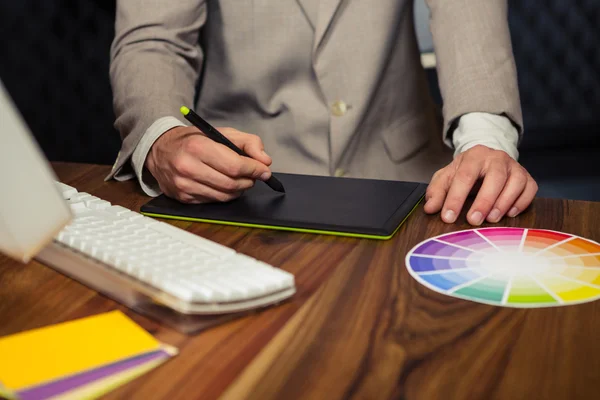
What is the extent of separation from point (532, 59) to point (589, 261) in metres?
1.53

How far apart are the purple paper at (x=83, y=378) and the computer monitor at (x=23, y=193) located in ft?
0.32

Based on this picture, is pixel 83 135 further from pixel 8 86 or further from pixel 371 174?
pixel 371 174

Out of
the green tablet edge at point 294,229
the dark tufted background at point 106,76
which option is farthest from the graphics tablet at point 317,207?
the dark tufted background at point 106,76

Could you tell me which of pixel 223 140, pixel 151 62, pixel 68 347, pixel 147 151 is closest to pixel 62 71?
pixel 151 62

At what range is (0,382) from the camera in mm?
490

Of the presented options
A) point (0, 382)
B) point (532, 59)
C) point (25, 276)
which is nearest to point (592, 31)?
point (532, 59)

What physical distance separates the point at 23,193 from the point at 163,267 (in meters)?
0.17

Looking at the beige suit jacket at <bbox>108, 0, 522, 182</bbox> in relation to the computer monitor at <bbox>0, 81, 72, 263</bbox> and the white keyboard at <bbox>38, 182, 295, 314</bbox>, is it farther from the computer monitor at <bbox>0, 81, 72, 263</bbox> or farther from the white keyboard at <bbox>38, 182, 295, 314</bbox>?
the computer monitor at <bbox>0, 81, 72, 263</bbox>

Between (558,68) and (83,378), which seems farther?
(558,68)

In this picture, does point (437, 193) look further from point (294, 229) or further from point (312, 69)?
point (312, 69)

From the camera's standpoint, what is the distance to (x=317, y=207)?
2.82 ft

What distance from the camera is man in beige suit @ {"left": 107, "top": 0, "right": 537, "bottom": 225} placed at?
3.50ft

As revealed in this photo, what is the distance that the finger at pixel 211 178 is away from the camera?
88 centimetres

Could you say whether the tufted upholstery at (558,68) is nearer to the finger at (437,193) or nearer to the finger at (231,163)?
the finger at (437,193)
